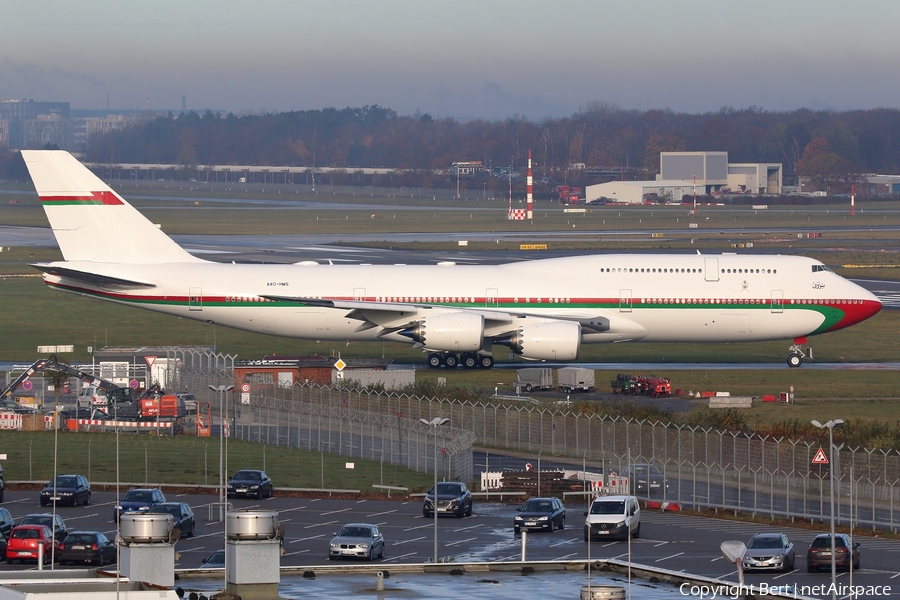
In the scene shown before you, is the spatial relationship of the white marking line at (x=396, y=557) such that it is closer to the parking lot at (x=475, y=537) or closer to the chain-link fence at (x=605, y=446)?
the parking lot at (x=475, y=537)

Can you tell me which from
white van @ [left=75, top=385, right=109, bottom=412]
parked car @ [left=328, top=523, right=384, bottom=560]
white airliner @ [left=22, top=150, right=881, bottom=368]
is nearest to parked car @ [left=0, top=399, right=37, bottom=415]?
white van @ [left=75, top=385, right=109, bottom=412]

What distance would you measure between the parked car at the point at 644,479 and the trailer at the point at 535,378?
18.7m

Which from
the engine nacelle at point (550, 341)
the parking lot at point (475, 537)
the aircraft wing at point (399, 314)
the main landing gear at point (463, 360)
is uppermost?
the aircraft wing at point (399, 314)

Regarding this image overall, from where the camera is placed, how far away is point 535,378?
6788cm

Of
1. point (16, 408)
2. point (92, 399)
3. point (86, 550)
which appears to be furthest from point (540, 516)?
point (16, 408)

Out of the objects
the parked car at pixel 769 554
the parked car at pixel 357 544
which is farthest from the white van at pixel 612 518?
the parked car at pixel 357 544

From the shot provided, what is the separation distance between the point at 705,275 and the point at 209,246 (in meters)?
87.2

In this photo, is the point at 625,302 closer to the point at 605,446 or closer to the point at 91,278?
the point at 605,446

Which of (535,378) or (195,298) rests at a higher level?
(195,298)

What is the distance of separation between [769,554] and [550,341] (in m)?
32.6

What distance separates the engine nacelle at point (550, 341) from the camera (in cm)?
6862

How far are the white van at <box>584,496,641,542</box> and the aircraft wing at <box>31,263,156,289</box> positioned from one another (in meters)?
35.7

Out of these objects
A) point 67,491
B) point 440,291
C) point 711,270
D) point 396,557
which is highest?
point 711,270

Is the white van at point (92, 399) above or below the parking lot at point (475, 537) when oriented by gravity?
above
